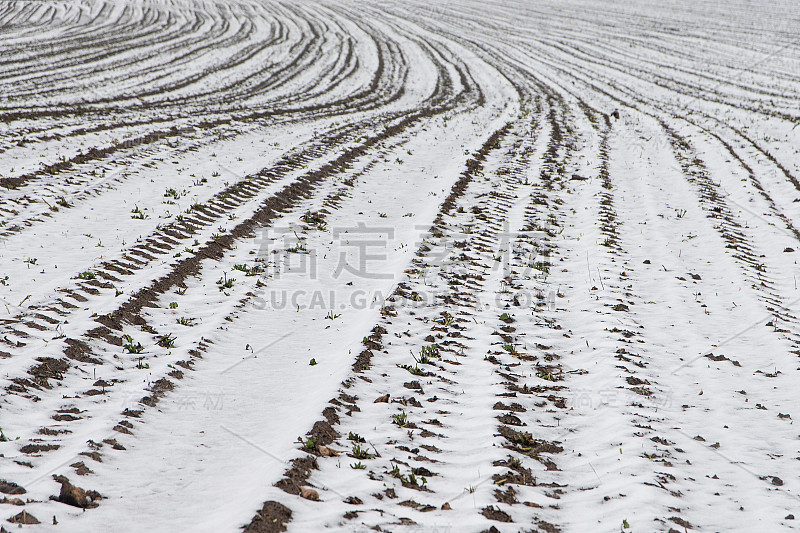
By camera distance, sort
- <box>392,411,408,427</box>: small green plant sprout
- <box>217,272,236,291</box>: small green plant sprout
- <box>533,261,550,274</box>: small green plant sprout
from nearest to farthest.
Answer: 1. <box>392,411,408,427</box>: small green plant sprout
2. <box>217,272,236,291</box>: small green plant sprout
3. <box>533,261,550,274</box>: small green plant sprout

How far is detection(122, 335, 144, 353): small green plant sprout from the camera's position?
5.77 m

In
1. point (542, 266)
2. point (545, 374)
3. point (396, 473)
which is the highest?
point (542, 266)

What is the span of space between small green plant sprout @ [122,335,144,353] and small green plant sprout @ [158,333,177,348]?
0.64 feet

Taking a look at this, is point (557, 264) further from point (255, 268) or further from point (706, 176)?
point (706, 176)

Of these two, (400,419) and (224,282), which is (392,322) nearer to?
(400,419)

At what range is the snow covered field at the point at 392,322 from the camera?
4.14 metres

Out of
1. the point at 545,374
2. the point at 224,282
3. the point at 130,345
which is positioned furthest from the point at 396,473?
the point at 224,282

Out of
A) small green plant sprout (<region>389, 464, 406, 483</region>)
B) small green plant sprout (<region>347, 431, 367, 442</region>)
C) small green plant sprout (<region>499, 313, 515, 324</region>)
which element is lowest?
small green plant sprout (<region>389, 464, 406, 483</region>)

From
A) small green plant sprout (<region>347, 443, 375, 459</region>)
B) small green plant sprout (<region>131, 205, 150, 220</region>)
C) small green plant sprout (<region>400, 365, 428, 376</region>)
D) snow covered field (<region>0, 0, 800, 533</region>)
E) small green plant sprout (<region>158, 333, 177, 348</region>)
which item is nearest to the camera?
snow covered field (<region>0, 0, 800, 533</region>)

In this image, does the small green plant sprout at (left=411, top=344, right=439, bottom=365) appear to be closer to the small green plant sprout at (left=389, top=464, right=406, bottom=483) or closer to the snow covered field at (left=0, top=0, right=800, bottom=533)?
the snow covered field at (left=0, top=0, right=800, bottom=533)

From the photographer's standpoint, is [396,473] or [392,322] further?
[392,322]

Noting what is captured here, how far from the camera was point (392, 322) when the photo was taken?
22.2ft

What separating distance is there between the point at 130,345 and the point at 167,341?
344mm

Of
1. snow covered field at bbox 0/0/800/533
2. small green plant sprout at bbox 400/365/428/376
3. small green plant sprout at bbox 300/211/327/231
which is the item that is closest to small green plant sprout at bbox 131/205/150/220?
snow covered field at bbox 0/0/800/533
